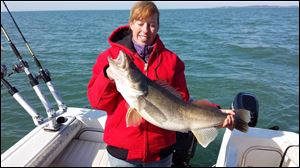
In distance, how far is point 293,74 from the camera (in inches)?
562

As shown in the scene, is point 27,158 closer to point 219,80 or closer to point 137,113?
point 137,113

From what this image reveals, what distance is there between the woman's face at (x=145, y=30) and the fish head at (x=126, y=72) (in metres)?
0.45

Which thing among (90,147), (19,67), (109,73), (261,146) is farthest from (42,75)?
(261,146)

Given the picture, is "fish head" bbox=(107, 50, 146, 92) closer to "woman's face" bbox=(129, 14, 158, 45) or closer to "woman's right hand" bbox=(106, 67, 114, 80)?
"woman's right hand" bbox=(106, 67, 114, 80)

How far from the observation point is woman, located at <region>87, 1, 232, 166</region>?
115 inches

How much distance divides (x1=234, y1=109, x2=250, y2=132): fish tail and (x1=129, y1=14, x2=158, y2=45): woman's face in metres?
1.18

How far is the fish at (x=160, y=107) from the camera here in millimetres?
2629

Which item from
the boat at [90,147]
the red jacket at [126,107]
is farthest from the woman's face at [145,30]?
the boat at [90,147]

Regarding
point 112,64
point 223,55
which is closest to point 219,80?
point 223,55

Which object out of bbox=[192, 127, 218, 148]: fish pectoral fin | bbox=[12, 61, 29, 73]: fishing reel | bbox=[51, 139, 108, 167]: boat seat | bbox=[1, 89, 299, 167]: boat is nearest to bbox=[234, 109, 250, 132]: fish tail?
bbox=[192, 127, 218, 148]: fish pectoral fin

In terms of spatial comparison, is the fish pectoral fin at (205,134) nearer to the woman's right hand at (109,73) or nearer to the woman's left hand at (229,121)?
the woman's left hand at (229,121)

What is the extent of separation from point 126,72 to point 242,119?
137 cm

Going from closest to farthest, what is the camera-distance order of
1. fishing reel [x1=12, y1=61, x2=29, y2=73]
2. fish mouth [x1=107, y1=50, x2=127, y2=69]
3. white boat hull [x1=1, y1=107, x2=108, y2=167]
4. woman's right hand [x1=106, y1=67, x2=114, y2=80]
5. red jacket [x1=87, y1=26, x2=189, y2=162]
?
fish mouth [x1=107, y1=50, x2=127, y2=69], woman's right hand [x1=106, y1=67, x2=114, y2=80], red jacket [x1=87, y1=26, x2=189, y2=162], white boat hull [x1=1, y1=107, x2=108, y2=167], fishing reel [x1=12, y1=61, x2=29, y2=73]

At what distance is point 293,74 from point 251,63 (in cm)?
276
